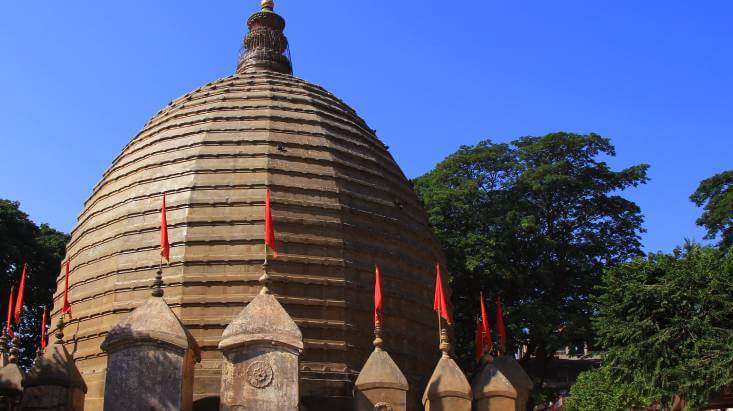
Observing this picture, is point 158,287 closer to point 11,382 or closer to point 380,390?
point 11,382

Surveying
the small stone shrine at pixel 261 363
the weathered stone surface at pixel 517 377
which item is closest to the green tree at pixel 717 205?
the weathered stone surface at pixel 517 377

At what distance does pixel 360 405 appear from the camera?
1426cm

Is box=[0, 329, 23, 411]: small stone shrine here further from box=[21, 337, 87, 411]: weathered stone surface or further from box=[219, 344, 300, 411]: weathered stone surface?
box=[219, 344, 300, 411]: weathered stone surface

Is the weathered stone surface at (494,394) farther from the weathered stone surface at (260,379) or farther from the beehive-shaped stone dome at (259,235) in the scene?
the weathered stone surface at (260,379)

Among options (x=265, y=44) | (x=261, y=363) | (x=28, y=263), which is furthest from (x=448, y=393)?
(x=28, y=263)

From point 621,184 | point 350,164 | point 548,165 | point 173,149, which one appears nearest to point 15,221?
point 173,149

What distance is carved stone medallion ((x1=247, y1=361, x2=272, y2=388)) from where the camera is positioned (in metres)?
13.0

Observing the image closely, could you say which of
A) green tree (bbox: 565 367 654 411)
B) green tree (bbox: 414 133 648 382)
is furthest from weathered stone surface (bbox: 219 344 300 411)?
green tree (bbox: 414 133 648 382)

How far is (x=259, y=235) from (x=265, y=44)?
9156 millimetres

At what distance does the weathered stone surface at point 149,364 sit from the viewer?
12.8m

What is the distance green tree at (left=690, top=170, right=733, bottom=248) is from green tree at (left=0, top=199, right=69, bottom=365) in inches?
1065

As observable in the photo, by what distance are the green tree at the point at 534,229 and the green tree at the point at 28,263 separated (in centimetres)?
1538

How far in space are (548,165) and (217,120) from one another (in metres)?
15.9

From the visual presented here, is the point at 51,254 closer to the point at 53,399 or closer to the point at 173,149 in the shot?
the point at 173,149
